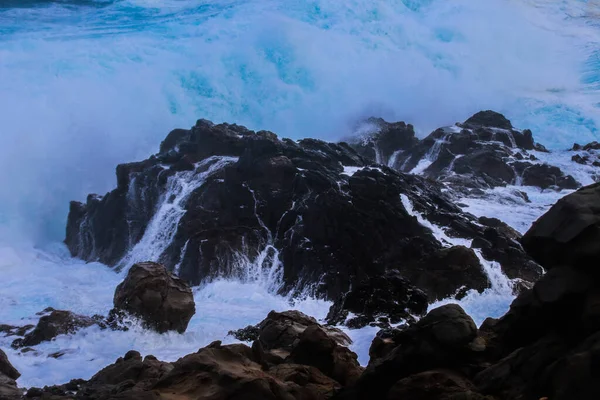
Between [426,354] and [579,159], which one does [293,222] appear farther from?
[579,159]

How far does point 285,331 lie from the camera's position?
12.2 meters

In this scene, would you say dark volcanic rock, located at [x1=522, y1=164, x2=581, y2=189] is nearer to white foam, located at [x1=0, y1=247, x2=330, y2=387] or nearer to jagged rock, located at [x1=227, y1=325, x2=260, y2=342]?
white foam, located at [x1=0, y1=247, x2=330, y2=387]

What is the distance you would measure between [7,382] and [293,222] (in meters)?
10.3

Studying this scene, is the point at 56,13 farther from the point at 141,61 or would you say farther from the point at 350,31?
the point at 350,31

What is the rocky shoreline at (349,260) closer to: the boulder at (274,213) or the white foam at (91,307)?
the boulder at (274,213)

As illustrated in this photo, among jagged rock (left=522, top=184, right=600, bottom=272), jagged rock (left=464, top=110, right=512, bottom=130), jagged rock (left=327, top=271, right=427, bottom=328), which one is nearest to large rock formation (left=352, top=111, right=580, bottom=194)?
jagged rock (left=464, top=110, right=512, bottom=130)

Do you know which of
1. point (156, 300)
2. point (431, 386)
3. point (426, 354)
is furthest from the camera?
point (156, 300)

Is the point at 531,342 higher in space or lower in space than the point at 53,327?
higher

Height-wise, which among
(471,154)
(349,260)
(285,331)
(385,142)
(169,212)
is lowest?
(385,142)

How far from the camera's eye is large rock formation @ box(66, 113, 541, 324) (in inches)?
697

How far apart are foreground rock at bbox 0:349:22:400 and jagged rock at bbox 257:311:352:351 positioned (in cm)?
419

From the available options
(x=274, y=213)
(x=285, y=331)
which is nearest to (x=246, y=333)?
(x=285, y=331)

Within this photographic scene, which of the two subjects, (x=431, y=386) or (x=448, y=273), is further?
(x=448, y=273)

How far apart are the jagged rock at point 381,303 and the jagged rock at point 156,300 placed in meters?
3.39
